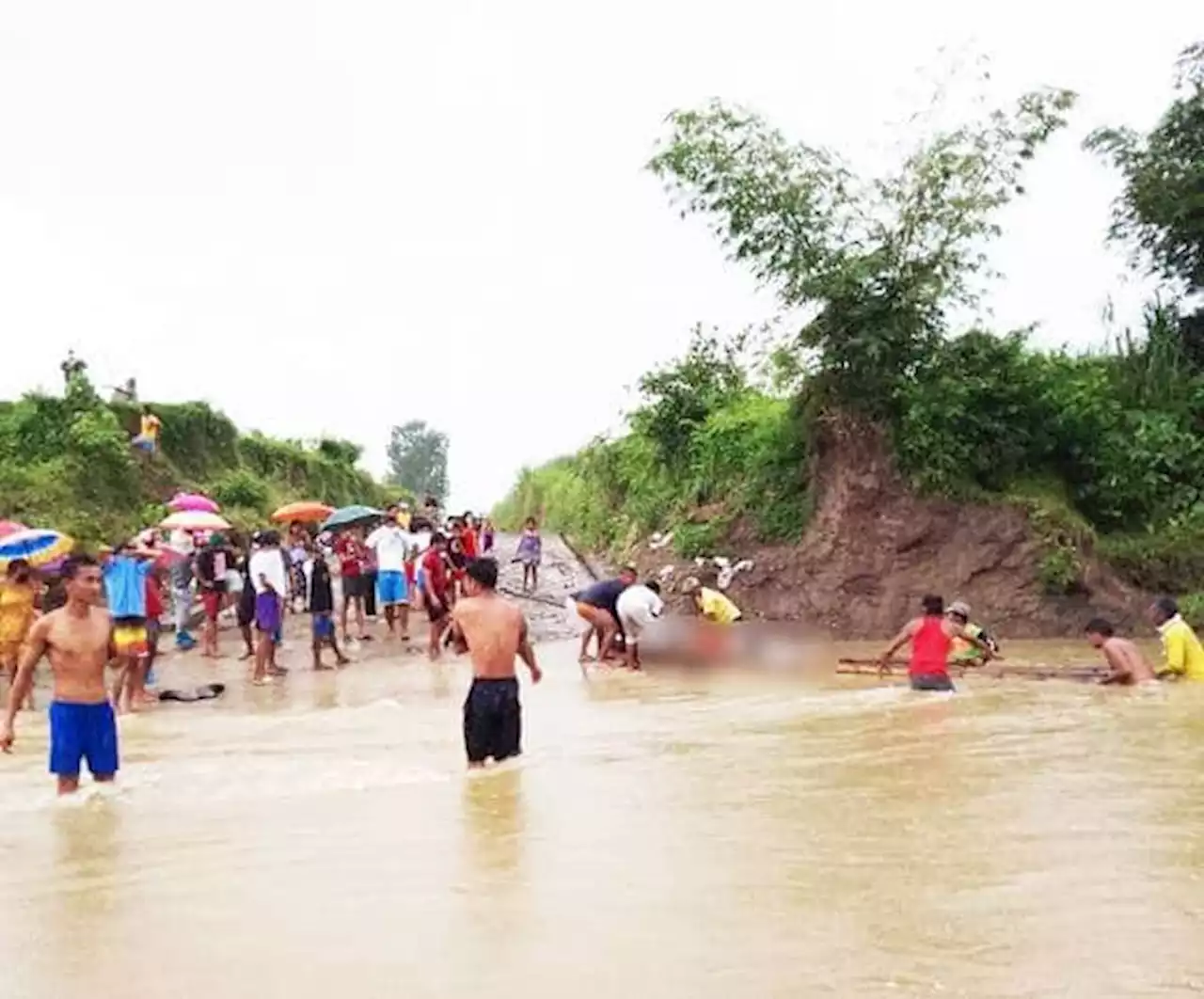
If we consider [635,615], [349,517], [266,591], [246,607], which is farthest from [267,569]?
[349,517]

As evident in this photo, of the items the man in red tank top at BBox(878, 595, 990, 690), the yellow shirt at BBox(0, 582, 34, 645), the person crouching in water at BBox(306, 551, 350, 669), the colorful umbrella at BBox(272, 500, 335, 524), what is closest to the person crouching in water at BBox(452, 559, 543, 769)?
the man in red tank top at BBox(878, 595, 990, 690)

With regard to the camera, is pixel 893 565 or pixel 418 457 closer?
pixel 893 565

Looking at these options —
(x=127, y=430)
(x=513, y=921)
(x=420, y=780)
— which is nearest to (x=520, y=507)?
(x=127, y=430)

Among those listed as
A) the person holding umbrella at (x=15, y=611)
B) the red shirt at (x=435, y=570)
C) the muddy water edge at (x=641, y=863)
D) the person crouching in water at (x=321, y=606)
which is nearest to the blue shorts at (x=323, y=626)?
the person crouching in water at (x=321, y=606)

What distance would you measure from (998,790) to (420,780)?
3.50 metres

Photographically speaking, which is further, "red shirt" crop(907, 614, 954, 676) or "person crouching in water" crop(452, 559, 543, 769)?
"red shirt" crop(907, 614, 954, 676)

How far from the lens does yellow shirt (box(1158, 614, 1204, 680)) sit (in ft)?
42.1

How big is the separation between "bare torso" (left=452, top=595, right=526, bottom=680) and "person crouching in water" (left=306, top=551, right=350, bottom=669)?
24.1 feet

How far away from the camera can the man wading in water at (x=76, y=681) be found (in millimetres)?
8625

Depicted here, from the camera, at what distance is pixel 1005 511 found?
71.2ft

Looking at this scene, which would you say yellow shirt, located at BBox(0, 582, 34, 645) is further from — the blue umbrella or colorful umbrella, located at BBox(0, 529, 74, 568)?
the blue umbrella

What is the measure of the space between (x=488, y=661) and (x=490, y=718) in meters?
0.38

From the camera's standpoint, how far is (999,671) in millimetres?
14711

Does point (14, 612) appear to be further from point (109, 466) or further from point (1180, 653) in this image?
point (109, 466)
